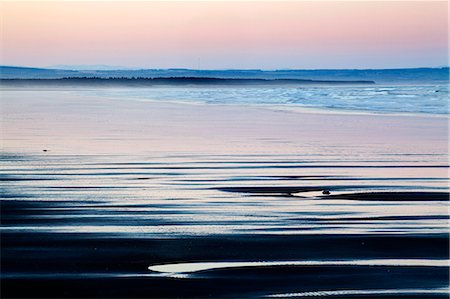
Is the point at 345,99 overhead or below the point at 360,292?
below

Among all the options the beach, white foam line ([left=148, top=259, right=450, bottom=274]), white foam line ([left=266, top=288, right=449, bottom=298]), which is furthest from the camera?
white foam line ([left=148, top=259, right=450, bottom=274])

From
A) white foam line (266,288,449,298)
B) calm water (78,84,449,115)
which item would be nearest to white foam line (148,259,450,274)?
white foam line (266,288,449,298)

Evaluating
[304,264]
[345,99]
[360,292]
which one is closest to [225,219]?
[304,264]

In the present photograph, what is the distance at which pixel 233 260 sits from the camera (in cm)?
929

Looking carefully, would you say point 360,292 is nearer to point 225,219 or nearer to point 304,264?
point 304,264

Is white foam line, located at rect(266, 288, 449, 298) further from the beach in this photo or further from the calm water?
the calm water

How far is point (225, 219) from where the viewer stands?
11.6 meters

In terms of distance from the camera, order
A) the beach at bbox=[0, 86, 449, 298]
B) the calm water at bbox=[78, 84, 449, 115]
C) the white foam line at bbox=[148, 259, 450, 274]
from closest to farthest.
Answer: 1. the beach at bbox=[0, 86, 449, 298]
2. the white foam line at bbox=[148, 259, 450, 274]
3. the calm water at bbox=[78, 84, 449, 115]

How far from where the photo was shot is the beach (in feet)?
27.7

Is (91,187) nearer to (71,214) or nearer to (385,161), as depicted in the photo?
(71,214)

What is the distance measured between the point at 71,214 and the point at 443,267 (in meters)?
4.41

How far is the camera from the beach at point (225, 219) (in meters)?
8.43

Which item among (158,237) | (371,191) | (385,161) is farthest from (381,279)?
(385,161)

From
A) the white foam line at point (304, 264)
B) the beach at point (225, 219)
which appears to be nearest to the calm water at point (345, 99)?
the beach at point (225, 219)
